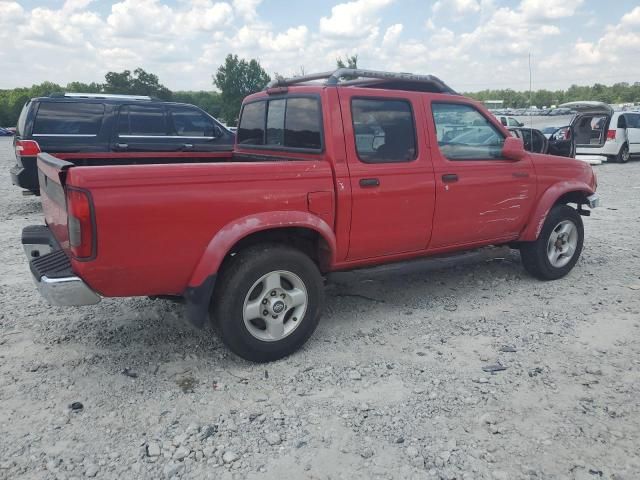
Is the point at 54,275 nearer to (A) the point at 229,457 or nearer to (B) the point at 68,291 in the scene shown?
(B) the point at 68,291

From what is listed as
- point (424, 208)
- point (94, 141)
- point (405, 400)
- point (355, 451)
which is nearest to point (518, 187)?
point (424, 208)

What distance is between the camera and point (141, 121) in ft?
30.0

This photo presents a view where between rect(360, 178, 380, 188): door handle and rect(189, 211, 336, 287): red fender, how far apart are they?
18.3 inches

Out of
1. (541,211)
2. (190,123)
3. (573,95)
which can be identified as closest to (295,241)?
(541,211)

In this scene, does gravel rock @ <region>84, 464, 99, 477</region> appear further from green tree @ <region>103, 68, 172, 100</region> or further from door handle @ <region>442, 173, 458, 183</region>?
green tree @ <region>103, 68, 172, 100</region>

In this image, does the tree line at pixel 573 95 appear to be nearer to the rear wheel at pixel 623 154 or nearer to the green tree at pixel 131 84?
the green tree at pixel 131 84

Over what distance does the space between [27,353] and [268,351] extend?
1701 millimetres

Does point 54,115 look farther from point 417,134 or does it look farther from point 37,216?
point 417,134

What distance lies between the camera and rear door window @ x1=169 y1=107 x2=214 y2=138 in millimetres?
9539

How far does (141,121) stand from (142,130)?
15cm

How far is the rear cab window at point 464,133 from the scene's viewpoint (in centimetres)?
431

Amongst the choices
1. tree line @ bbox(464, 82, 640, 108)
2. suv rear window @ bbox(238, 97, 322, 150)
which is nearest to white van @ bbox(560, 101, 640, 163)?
suv rear window @ bbox(238, 97, 322, 150)

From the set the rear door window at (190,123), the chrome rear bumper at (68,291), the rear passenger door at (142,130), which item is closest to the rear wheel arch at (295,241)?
the chrome rear bumper at (68,291)

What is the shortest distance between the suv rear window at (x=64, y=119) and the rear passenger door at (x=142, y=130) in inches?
18.4
